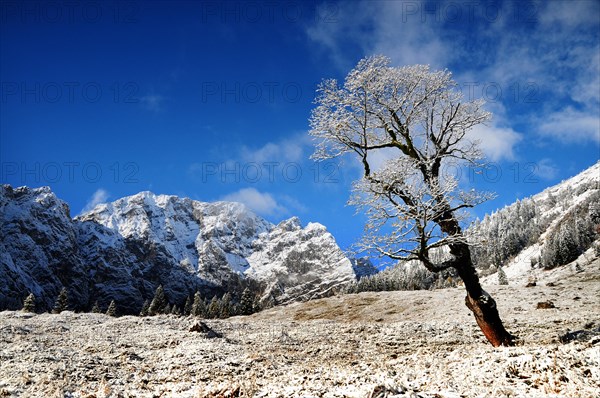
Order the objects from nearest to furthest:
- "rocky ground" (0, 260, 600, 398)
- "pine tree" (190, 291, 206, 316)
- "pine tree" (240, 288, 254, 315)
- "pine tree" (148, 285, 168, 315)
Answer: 1. "rocky ground" (0, 260, 600, 398)
2. "pine tree" (240, 288, 254, 315)
3. "pine tree" (148, 285, 168, 315)
4. "pine tree" (190, 291, 206, 316)

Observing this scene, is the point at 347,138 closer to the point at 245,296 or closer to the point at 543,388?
the point at 543,388

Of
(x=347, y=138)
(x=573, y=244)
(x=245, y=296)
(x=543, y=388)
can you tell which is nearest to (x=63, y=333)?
(x=347, y=138)

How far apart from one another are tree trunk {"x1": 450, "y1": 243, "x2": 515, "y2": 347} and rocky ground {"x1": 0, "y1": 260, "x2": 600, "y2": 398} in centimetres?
57

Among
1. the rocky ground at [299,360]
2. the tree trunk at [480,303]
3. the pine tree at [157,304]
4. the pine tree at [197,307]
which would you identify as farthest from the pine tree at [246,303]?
the tree trunk at [480,303]

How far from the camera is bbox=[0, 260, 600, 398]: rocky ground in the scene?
607 cm

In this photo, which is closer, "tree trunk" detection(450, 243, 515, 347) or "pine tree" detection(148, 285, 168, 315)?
"tree trunk" detection(450, 243, 515, 347)

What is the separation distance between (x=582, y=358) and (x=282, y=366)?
25.7ft

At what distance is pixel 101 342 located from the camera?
15.4 m

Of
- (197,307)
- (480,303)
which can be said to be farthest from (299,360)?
(197,307)

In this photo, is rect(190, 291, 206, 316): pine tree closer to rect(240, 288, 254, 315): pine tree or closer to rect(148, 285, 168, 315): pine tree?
rect(148, 285, 168, 315): pine tree

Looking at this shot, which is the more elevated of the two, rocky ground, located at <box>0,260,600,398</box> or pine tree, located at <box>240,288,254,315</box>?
pine tree, located at <box>240,288,254,315</box>

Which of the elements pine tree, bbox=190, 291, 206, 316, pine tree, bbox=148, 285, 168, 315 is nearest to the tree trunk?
pine tree, bbox=148, 285, 168, 315

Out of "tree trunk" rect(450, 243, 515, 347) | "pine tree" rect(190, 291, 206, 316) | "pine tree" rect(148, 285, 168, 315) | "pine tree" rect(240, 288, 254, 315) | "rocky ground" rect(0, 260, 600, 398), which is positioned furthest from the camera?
"pine tree" rect(190, 291, 206, 316)

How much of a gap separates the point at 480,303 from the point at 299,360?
6.34 metres
